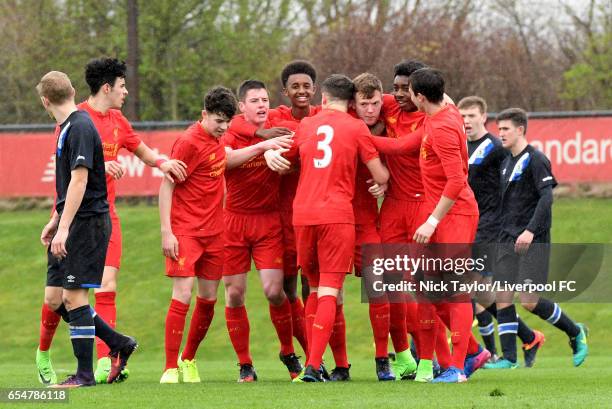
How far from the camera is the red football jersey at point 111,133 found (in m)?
10.4

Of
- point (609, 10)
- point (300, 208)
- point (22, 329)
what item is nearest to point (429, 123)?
point (300, 208)

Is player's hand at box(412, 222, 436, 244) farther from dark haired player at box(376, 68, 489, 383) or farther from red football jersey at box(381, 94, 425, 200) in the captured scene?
red football jersey at box(381, 94, 425, 200)

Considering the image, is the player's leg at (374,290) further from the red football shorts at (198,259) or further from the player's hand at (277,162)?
the red football shorts at (198,259)

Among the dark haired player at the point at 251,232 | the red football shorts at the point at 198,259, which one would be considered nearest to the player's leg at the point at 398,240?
the dark haired player at the point at 251,232

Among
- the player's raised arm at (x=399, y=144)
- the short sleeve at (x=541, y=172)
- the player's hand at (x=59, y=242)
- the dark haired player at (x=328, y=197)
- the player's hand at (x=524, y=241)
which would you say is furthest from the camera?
the short sleeve at (x=541, y=172)

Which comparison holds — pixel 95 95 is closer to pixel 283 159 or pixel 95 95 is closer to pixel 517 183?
pixel 283 159

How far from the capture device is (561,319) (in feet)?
39.9

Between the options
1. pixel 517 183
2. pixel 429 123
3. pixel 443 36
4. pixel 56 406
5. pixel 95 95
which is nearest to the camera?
pixel 56 406

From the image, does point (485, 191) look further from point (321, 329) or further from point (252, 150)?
point (321, 329)

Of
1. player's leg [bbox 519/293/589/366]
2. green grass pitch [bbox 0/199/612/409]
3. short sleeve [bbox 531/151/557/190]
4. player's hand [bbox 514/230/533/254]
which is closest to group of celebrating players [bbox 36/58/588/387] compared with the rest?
green grass pitch [bbox 0/199/612/409]

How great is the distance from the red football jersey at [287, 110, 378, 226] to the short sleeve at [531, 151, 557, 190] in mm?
2900

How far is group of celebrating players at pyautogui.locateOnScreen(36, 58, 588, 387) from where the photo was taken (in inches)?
347

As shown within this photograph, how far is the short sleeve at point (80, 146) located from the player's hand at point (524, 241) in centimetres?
462

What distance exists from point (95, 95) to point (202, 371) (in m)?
3.24
